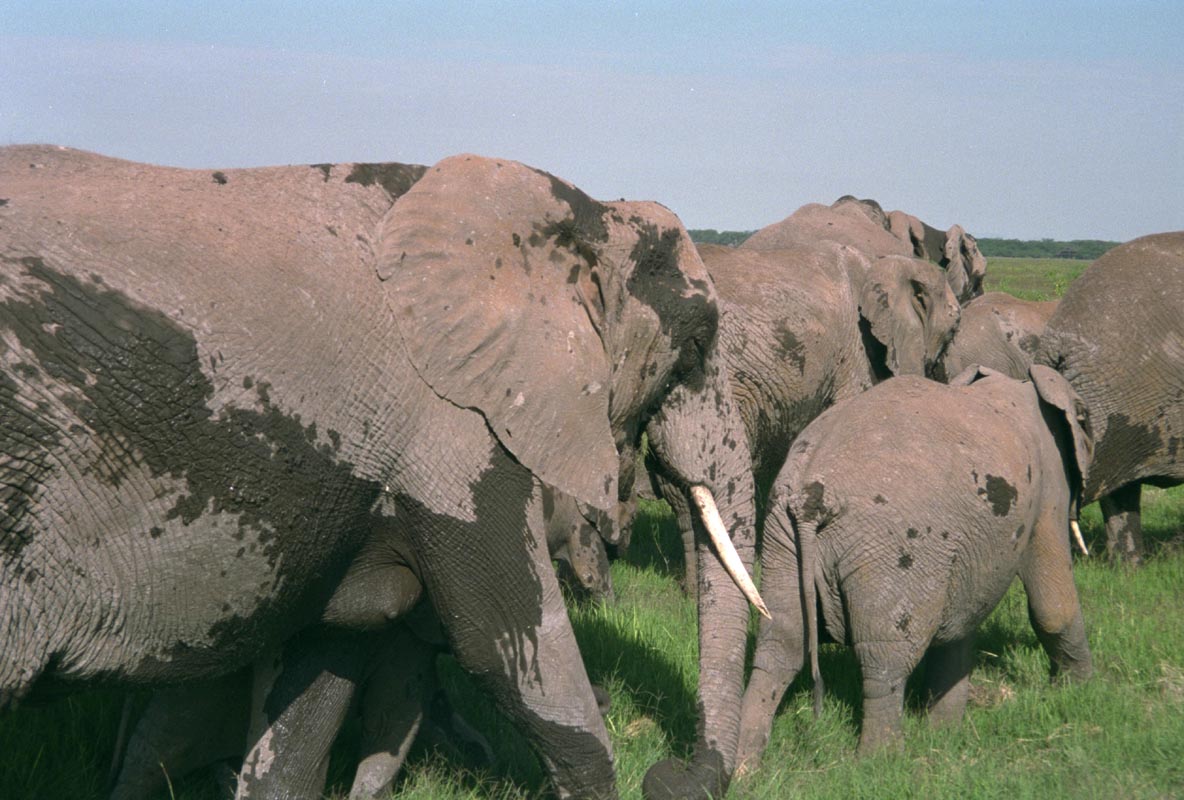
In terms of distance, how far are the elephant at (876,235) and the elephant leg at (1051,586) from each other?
4.39m

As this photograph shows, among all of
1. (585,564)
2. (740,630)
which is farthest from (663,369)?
(585,564)

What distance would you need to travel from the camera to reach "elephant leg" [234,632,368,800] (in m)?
4.16

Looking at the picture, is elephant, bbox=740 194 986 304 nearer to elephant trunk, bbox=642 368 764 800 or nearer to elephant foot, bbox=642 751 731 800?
elephant trunk, bbox=642 368 764 800

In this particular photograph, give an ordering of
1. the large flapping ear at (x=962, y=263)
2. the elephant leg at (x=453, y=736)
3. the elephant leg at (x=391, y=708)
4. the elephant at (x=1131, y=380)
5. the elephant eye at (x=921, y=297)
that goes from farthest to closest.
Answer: the large flapping ear at (x=962, y=263) → the elephant eye at (x=921, y=297) → the elephant at (x=1131, y=380) → the elephant leg at (x=453, y=736) → the elephant leg at (x=391, y=708)

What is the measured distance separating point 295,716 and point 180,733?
55cm

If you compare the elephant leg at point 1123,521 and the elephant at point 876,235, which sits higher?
the elephant at point 876,235

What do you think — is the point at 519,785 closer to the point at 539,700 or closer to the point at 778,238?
the point at 539,700

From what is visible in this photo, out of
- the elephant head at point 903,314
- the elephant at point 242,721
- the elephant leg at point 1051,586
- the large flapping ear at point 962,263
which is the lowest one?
the elephant at point 242,721

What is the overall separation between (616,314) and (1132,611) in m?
4.25

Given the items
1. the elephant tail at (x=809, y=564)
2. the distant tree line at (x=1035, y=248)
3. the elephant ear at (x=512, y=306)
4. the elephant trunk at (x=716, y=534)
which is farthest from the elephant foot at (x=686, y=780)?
the distant tree line at (x=1035, y=248)

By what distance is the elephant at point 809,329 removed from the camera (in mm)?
8016

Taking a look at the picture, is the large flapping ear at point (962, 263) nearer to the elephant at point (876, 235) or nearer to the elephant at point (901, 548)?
the elephant at point (876, 235)

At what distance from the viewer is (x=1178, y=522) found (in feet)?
32.7

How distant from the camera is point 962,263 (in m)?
15.5
